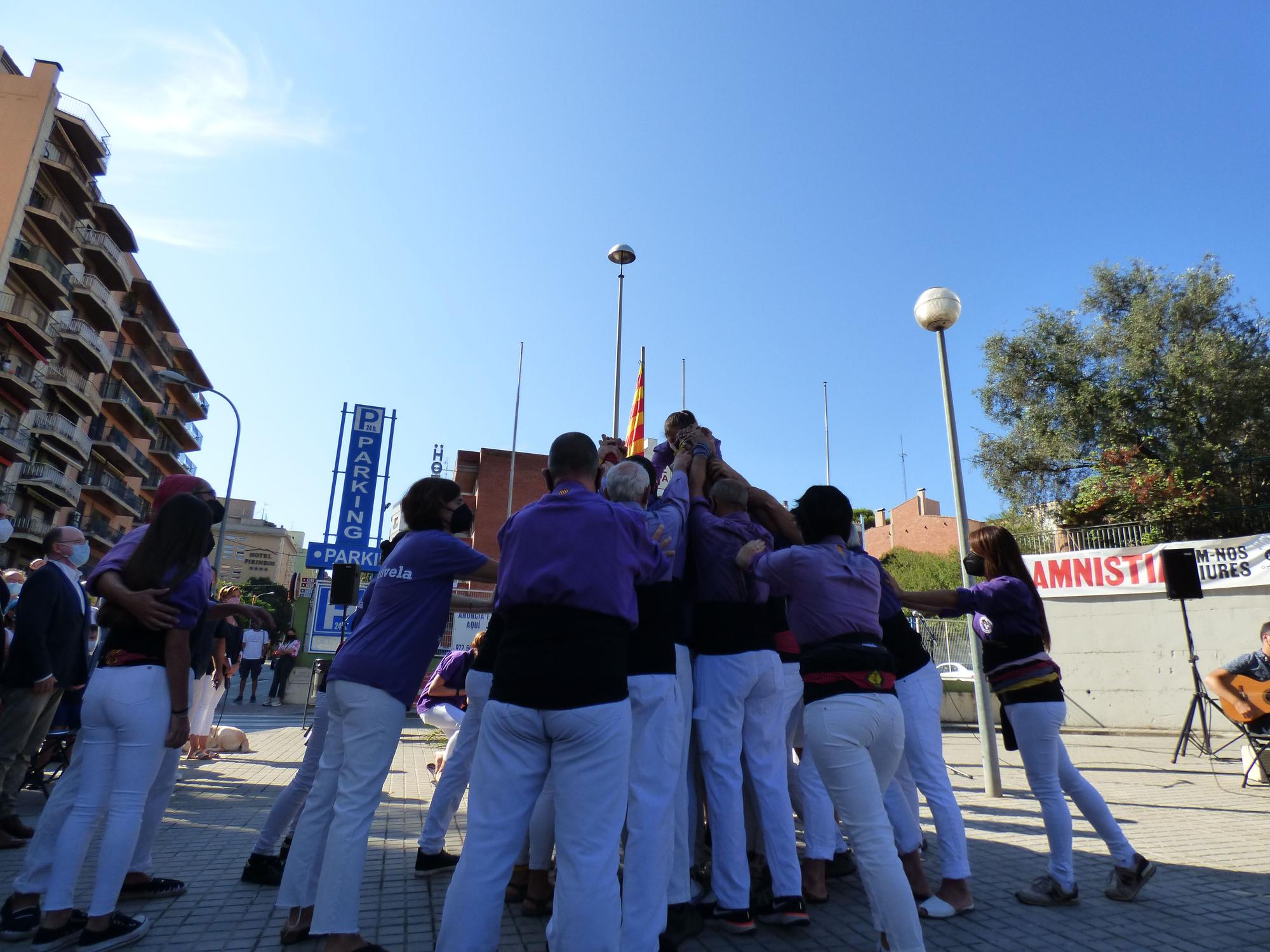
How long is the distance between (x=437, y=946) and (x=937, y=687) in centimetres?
312

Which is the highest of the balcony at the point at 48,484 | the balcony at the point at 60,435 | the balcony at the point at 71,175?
the balcony at the point at 71,175

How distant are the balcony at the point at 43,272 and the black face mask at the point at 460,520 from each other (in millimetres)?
44417

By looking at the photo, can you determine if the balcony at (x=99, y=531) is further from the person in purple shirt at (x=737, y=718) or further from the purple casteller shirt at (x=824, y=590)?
the purple casteller shirt at (x=824, y=590)

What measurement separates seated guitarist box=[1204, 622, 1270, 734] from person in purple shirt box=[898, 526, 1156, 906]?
533 cm

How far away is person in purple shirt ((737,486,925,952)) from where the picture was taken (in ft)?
9.03

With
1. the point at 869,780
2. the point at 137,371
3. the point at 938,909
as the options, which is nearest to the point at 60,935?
the point at 869,780

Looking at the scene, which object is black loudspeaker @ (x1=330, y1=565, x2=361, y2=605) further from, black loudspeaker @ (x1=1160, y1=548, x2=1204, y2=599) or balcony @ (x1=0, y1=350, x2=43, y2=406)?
balcony @ (x1=0, y1=350, x2=43, y2=406)

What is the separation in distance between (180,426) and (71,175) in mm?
23341

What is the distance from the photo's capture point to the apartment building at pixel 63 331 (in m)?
35.8

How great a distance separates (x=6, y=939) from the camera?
3199 millimetres

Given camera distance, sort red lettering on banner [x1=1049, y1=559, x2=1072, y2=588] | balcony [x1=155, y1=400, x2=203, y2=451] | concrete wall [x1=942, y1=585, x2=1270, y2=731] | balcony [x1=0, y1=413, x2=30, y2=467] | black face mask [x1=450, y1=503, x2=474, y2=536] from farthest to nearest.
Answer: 1. balcony [x1=155, y1=400, x2=203, y2=451]
2. balcony [x1=0, y1=413, x2=30, y2=467]
3. red lettering on banner [x1=1049, y1=559, x2=1072, y2=588]
4. concrete wall [x1=942, y1=585, x2=1270, y2=731]
5. black face mask [x1=450, y1=503, x2=474, y2=536]

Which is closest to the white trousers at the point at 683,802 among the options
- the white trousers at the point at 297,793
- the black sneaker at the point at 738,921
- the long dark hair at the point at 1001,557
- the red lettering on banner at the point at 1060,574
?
the black sneaker at the point at 738,921

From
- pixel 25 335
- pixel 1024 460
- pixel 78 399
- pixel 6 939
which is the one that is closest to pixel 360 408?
pixel 6 939

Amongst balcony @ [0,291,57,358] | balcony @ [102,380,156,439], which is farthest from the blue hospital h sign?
balcony @ [102,380,156,439]
